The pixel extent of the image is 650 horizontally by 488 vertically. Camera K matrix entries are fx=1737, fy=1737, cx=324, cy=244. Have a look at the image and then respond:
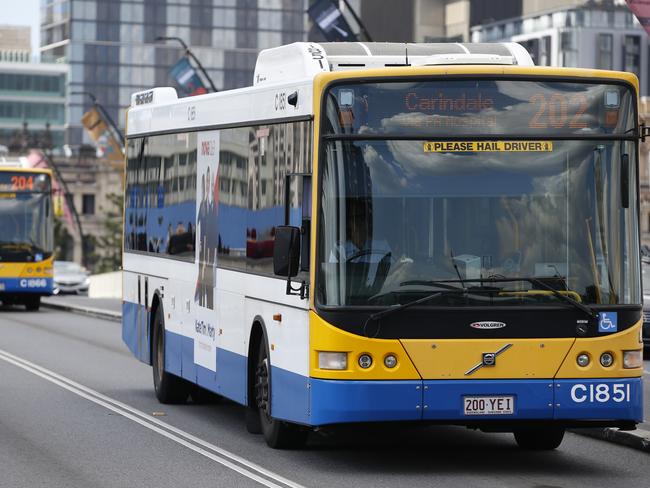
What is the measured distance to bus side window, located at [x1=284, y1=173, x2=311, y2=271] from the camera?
12.0 m

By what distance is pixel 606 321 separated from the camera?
11930 mm

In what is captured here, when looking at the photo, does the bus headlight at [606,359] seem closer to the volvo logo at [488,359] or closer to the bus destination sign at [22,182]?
the volvo logo at [488,359]

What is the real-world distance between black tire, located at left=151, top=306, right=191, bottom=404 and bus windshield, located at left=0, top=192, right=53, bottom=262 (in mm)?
24673

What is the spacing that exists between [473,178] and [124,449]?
364 cm

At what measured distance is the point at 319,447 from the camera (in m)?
13.5

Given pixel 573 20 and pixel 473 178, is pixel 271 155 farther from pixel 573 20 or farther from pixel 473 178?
pixel 573 20

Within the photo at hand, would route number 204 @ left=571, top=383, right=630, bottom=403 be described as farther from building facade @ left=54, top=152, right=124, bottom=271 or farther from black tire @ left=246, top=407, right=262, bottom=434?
building facade @ left=54, top=152, right=124, bottom=271

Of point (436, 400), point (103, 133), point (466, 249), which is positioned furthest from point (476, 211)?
point (103, 133)

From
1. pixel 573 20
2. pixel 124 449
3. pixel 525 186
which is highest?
pixel 573 20

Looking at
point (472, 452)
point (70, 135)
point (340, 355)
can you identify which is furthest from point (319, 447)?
point (70, 135)

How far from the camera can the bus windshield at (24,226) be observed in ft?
138

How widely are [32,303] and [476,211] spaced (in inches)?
1366

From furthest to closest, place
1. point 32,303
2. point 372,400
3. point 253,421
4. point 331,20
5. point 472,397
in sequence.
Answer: point 32,303 < point 331,20 < point 253,421 < point 472,397 < point 372,400

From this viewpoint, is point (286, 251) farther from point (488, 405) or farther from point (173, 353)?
point (173, 353)
